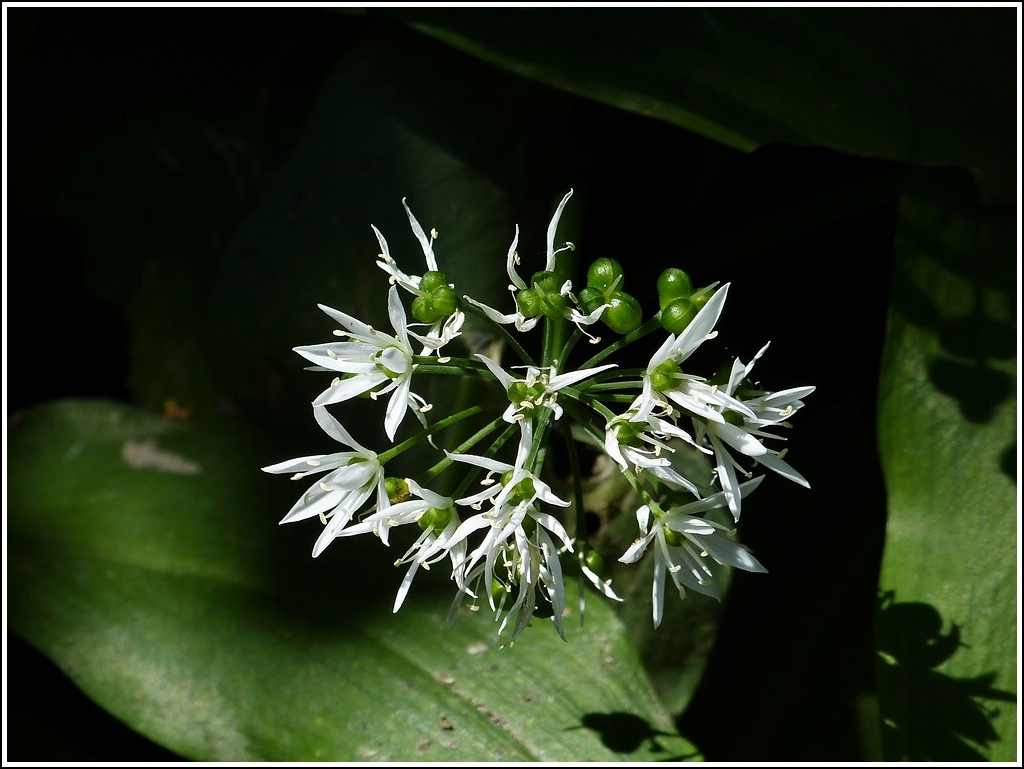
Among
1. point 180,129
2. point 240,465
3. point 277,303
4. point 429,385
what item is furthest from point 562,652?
point 180,129

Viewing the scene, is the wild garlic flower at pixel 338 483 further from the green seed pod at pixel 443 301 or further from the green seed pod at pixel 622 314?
the green seed pod at pixel 622 314

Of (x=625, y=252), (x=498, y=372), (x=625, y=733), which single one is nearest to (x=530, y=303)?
(x=498, y=372)

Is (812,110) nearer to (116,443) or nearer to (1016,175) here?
(1016,175)

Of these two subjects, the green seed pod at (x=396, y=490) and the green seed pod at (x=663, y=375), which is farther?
the green seed pod at (x=396, y=490)

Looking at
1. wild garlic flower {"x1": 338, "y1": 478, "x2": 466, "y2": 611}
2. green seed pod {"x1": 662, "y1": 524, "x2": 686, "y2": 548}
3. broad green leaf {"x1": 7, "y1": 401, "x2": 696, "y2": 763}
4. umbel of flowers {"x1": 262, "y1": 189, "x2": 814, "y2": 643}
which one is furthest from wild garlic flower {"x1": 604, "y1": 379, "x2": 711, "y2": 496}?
broad green leaf {"x1": 7, "y1": 401, "x2": 696, "y2": 763}

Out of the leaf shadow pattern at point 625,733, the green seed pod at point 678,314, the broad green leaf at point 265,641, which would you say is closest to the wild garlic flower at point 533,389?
the green seed pod at point 678,314

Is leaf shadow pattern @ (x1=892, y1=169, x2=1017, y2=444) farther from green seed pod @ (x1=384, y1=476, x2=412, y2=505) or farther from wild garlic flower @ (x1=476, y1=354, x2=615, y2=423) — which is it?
green seed pod @ (x1=384, y1=476, x2=412, y2=505)

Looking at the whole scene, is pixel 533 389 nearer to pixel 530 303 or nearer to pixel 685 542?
pixel 530 303
